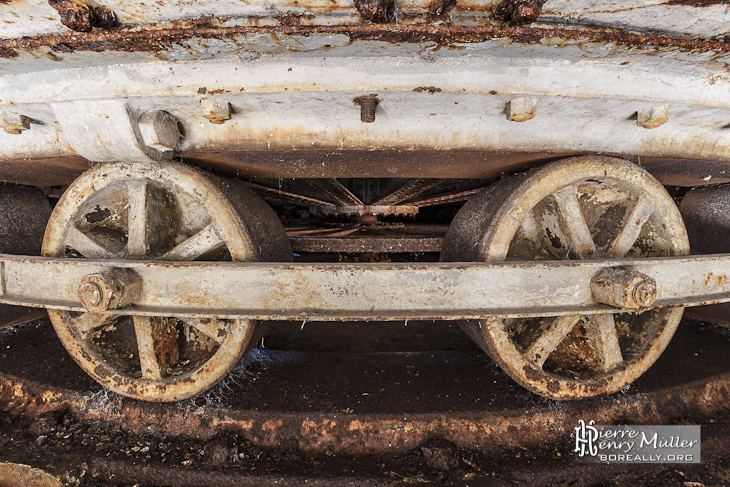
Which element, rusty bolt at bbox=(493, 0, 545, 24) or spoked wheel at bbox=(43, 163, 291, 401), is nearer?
rusty bolt at bbox=(493, 0, 545, 24)

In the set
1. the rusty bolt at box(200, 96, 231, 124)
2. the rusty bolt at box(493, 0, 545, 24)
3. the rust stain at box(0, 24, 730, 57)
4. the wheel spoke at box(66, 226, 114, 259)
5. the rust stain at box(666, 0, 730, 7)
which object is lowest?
the wheel spoke at box(66, 226, 114, 259)

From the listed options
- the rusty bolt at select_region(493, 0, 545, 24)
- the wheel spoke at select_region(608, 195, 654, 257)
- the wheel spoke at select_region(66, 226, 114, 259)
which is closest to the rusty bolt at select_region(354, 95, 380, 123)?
the rusty bolt at select_region(493, 0, 545, 24)

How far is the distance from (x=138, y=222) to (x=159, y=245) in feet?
0.61

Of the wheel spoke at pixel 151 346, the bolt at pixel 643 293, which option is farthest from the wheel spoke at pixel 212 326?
the bolt at pixel 643 293

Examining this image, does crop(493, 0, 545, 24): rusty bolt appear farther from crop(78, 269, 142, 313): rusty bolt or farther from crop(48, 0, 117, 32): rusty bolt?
crop(78, 269, 142, 313): rusty bolt

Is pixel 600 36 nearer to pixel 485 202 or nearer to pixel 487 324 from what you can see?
pixel 485 202

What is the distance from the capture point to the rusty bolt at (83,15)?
107 cm

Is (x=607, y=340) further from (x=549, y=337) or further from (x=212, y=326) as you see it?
(x=212, y=326)

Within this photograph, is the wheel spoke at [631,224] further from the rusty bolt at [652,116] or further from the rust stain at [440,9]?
the rust stain at [440,9]

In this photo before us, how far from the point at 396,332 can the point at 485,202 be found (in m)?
1.47

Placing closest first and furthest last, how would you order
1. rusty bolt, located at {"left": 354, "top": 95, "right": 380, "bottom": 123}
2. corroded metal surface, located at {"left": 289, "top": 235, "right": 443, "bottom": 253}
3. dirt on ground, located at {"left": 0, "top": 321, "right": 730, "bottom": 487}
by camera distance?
1. rusty bolt, located at {"left": 354, "top": 95, "right": 380, "bottom": 123}
2. dirt on ground, located at {"left": 0, "top": 321, "right": 730, "bottom": 487}
3. corroded metal surface, located at {"left": 289, "top": 235, "right": 443, "bottom": 253}

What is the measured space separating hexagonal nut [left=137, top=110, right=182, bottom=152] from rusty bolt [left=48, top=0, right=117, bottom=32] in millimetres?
375

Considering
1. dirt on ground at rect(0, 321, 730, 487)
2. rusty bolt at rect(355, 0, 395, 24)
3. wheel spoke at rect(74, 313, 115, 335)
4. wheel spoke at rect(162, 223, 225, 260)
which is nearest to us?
rusty bolt at rect(355, 0, 395, 24)

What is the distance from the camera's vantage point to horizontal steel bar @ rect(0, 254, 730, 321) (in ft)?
4.71
